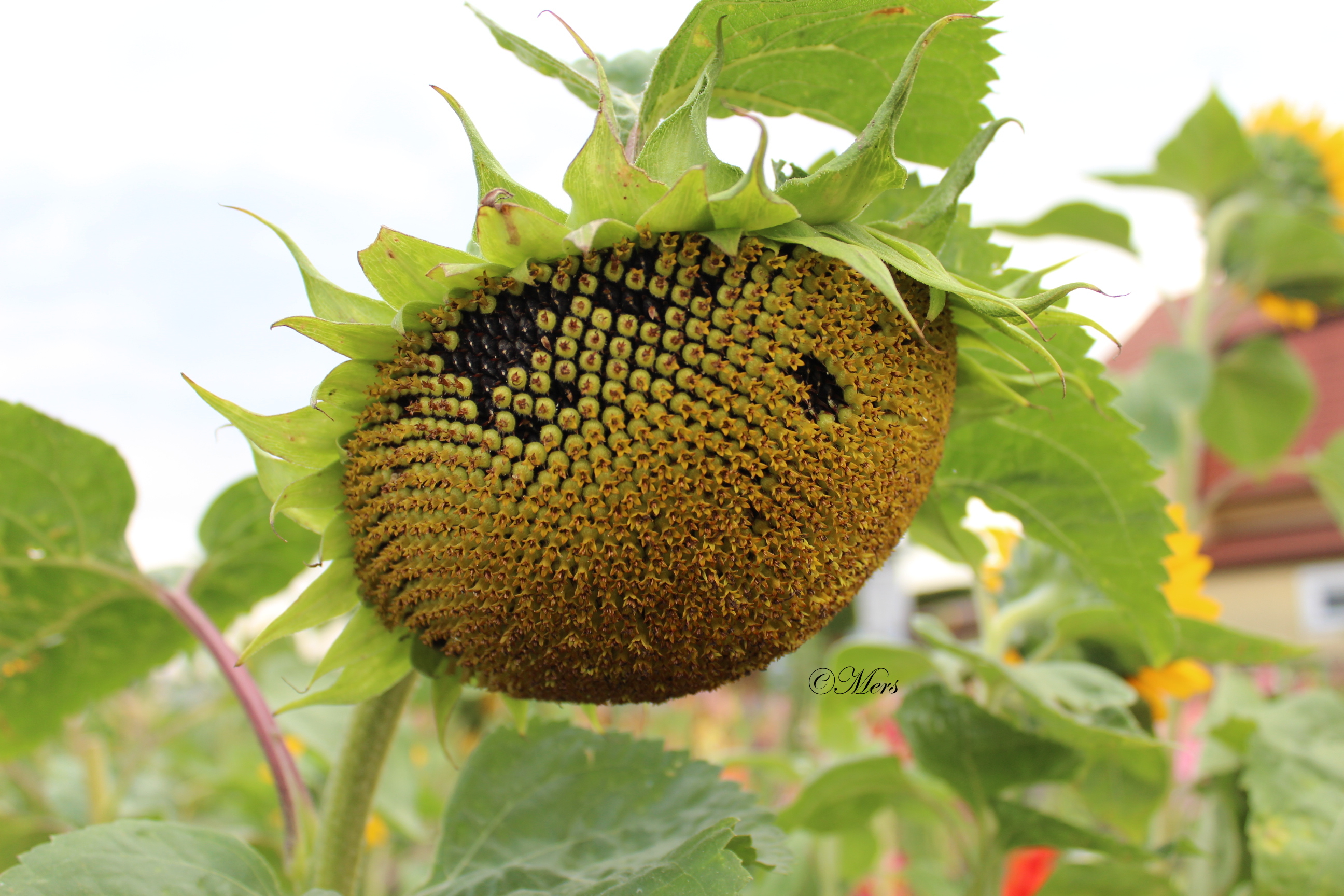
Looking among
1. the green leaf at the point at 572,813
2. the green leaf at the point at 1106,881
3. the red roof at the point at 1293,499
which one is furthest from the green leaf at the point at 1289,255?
the red roof at the point at 1293,499

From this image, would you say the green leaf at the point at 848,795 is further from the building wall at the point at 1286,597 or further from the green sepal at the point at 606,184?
the building wall at the point at 1286,597

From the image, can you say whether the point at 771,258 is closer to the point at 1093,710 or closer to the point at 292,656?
the point at 1093,710

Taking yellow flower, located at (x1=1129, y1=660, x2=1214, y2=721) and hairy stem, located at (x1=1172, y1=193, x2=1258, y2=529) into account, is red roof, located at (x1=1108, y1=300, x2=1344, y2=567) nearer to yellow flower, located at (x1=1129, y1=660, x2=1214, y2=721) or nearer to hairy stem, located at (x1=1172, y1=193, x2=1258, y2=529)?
hairy stem, located at (x1=1172, y1=193, x2=1258, y2=529)

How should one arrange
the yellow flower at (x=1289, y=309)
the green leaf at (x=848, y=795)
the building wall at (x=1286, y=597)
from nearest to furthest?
the green leaf at (x=848, y=795) → the yellow flower at (x=1289, y=309) → the building wall at (x=1286, y=597)

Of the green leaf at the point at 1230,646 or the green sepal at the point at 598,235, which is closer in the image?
the green sepal at the point at 598,235

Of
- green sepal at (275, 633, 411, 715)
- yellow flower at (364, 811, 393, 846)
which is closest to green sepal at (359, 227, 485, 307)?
green sepal at (275, 633, 411, 715)

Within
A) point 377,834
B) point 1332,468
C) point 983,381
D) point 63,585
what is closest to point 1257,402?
point 1332,468

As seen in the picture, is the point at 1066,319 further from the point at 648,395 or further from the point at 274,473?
the point at 274,473
